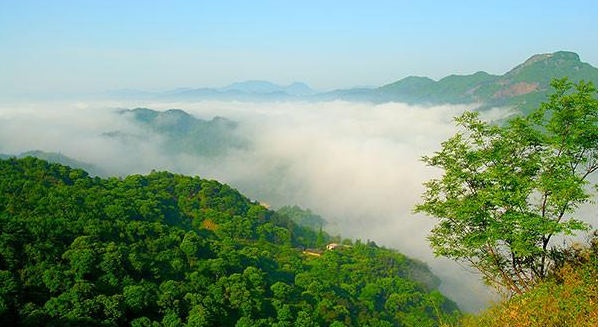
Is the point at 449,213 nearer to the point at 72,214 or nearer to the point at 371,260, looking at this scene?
the point at 72,214

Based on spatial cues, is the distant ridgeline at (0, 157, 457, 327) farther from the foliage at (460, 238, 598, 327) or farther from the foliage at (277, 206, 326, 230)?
the foliage at (277, 206, 326, 230)

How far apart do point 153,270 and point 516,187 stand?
77.9ft

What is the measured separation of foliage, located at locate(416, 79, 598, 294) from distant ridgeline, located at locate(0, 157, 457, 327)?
2356 mm

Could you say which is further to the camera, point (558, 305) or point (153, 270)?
point (153, 270)

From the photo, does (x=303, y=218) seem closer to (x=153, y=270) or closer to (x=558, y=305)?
(x=153, y=270)

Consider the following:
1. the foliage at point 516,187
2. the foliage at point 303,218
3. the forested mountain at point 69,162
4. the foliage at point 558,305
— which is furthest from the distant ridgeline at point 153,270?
the forested mountain at point 69,162

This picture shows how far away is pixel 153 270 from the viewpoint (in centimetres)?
2894

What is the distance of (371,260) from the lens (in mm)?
62812

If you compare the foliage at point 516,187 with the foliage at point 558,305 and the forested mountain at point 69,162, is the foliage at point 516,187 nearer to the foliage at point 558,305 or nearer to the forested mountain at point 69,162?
the foliage at point 558,305

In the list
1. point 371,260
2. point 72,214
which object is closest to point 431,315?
point 371,260

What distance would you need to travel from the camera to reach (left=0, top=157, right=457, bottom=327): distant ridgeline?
71.7ft

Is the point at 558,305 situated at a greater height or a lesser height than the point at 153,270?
greater

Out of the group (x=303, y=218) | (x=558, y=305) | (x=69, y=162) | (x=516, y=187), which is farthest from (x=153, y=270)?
(x=69, y=162)

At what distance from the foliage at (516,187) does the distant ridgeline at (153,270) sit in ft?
7.73
